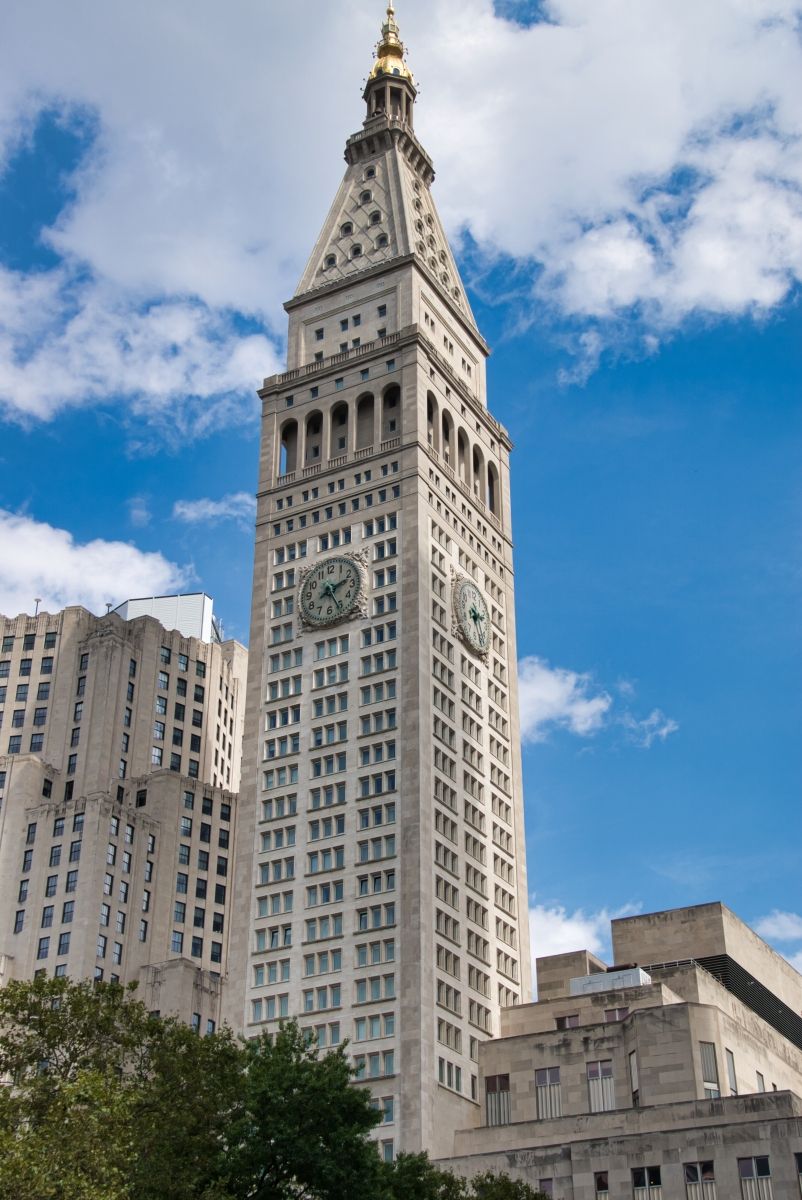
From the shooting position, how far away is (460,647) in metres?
119

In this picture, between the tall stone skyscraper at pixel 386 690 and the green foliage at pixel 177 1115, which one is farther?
the tall stone skyscraper at pixel 386 690

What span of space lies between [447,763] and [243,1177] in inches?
2130

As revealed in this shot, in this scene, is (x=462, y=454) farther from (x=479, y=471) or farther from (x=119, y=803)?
(x=119, y=803)

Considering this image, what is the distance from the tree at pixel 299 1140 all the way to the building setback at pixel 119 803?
73.5 m

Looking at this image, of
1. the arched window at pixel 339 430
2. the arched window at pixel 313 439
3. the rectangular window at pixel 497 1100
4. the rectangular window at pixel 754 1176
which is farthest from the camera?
the arched window at pixel 313 439

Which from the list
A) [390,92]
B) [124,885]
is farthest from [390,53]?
[124,885]

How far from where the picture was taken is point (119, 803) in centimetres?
14575

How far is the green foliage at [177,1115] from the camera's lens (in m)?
54.0

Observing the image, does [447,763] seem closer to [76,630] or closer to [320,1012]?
[320,1012]

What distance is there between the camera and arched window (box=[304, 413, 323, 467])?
420ft

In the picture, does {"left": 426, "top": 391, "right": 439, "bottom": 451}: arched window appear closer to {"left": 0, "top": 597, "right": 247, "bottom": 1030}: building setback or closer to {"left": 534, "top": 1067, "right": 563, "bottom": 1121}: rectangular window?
{"left": 0, "top": 597, "right": 247, "bottom": 1030}: building setback

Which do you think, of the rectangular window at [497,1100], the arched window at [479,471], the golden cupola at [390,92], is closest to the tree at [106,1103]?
the rectangular window at [497,1100]

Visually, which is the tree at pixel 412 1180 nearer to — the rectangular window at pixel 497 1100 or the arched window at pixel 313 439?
the rectangular window at pixel 497 1100

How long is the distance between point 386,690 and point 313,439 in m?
26.9
